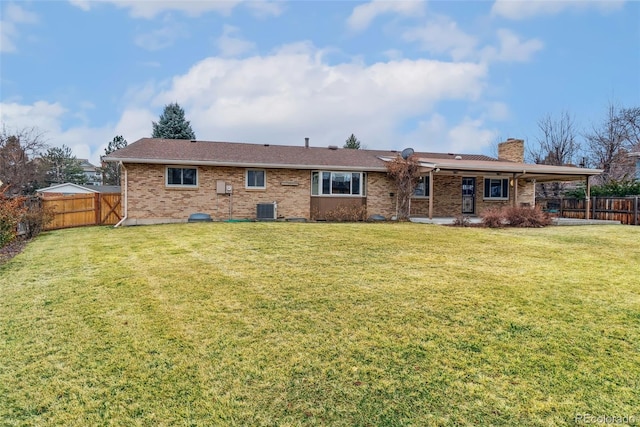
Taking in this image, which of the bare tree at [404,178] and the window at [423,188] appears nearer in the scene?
the bare tree at [404,178]

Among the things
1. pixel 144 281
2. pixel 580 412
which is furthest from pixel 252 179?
pixel 580 412

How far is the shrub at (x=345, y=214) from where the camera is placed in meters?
17.3

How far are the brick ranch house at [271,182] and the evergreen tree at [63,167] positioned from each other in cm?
4061

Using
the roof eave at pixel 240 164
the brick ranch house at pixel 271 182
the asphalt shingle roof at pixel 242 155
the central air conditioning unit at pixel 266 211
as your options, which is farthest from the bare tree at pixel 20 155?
the central air conditioning unit at pixel 266 211

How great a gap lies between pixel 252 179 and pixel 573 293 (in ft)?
45.7

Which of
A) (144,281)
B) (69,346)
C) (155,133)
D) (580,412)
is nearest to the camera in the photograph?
(580,412)

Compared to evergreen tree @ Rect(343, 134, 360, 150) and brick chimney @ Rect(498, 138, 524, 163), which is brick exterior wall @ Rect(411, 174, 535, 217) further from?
evergreen tree @ Rect(343, 134, 360, 150)

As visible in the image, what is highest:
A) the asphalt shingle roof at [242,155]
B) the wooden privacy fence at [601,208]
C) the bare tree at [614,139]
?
the bare tree at [614,139]

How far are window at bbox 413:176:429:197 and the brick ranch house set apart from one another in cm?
5

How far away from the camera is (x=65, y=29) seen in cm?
1364

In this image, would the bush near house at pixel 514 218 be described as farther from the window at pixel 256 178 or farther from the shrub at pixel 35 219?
the shrub at pixel 35 219

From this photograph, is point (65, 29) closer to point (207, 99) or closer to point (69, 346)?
point (207, 99)

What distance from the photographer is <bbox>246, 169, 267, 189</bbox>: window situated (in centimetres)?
1719

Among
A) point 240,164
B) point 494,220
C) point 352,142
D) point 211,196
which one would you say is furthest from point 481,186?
point 352,142
